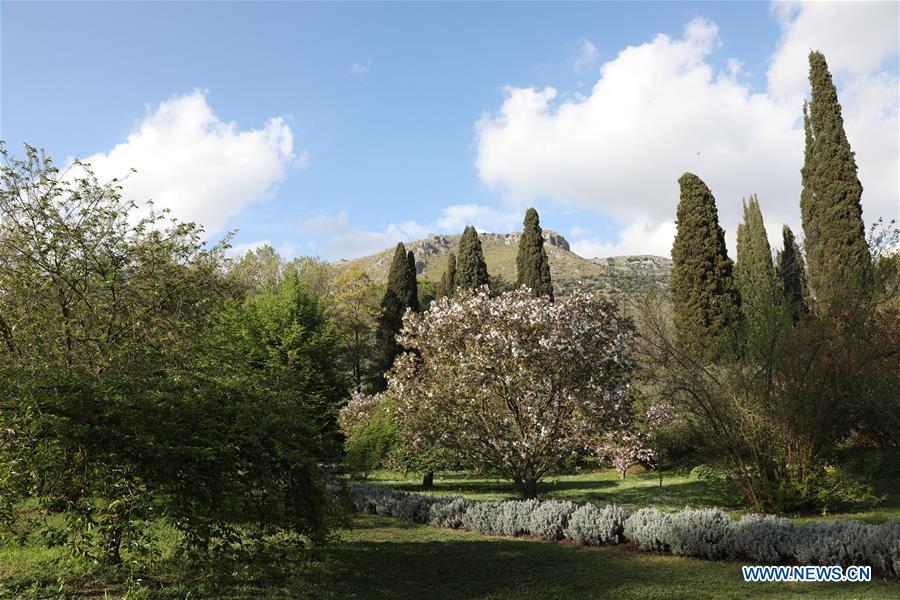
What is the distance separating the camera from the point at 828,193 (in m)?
24.7

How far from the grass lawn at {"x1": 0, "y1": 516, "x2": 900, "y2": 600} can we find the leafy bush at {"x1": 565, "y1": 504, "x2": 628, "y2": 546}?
246mm

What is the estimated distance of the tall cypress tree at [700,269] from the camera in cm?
2503

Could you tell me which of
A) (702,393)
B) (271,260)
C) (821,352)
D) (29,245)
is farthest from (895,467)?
(271,260)

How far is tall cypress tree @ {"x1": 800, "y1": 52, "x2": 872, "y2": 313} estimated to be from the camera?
2372 cm

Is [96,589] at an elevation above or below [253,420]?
below

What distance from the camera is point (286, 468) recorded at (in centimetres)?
759

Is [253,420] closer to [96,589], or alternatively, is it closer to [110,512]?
[110,512]

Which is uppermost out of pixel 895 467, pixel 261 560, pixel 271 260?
pixel 271 260

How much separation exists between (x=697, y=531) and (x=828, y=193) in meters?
21.6

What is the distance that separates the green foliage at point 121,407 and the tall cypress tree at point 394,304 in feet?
86.0

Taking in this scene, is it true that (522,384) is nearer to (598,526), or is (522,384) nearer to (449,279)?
(598,526)

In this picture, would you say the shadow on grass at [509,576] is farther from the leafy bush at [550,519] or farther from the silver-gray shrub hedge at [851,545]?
the silver-gray shrub hedge at [851,545]

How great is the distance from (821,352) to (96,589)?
535 inches

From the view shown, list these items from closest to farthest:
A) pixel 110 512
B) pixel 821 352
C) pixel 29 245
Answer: pixel 110 512
pixel 29 245
pixel 821 352
